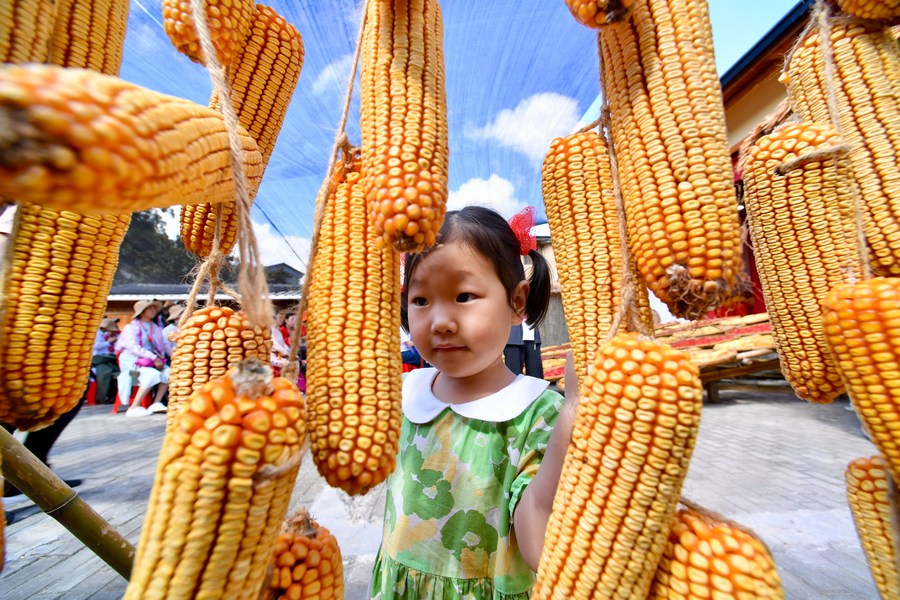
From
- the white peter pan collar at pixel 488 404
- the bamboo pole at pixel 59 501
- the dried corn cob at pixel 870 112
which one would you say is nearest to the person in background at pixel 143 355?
the white peter pan collar at pixel 488 404

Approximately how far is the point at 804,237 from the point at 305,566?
121cm

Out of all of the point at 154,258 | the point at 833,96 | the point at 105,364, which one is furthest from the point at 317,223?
the point at 154,258

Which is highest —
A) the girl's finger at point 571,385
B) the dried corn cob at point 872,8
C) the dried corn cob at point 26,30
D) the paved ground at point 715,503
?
the dried corn cob at point 872,8

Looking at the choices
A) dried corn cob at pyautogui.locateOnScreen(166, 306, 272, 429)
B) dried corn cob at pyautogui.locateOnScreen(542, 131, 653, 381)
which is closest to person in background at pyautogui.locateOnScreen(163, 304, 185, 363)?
dried corn cob at pyautogui.locateOnScreen(166, 306, 272, 429)

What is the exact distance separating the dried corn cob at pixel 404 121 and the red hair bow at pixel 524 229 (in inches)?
32.8

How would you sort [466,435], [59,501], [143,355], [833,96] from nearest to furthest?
[59,501]
[833,96]
[466,435]
[143,355]

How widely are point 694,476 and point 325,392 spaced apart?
491 cm

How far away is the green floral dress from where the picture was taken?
50.3 inches

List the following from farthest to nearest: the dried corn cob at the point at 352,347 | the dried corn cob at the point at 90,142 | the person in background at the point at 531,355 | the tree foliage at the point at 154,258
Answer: the tree foliage at the point at 154,258, the person in background at the point at 531,355, the dried corn cob at the point at 352,347, the dried corn cob at the point at 90,142

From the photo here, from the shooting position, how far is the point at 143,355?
745cm

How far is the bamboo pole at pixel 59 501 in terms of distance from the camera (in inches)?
32.9

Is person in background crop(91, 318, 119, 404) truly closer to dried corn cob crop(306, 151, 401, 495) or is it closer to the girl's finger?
dried corn cob crop(306, 151, 401, 495)

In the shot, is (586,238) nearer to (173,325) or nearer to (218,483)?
(218,483)

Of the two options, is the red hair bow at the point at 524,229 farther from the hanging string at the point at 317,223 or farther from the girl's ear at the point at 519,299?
the hanging string at the point at 317,223
